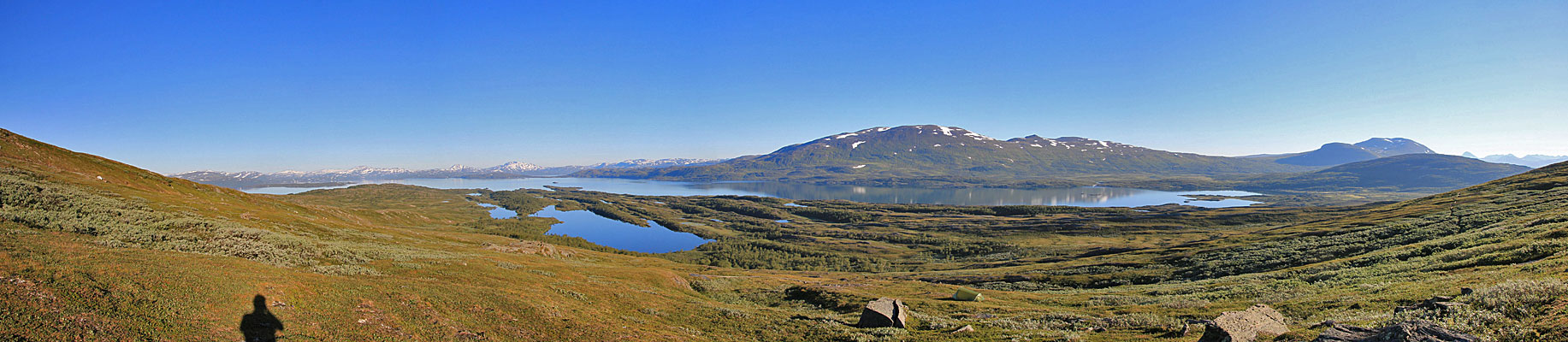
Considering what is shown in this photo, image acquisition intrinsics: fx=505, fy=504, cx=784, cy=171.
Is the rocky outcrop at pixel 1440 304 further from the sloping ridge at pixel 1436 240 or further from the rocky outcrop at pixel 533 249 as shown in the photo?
the rocky outcrop at pixel 533 249

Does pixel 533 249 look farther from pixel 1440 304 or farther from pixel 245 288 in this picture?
pixel 1440 304

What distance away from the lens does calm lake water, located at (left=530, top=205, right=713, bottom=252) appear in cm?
15025

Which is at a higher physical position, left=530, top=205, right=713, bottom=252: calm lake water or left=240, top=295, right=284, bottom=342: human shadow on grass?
left=240, top=295, right=284, bottom=342: human shadow on grass

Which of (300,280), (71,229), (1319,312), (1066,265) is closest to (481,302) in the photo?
(300,280)

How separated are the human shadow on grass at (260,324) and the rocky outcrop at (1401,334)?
27.6m

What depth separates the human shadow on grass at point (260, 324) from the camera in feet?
48.1

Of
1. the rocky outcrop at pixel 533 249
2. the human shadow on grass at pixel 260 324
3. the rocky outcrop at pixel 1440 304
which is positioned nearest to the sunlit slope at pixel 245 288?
the human shadow on grass at pixel 260 324

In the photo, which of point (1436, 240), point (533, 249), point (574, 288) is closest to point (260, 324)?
point (574, 288)

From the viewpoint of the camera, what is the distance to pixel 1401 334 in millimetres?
10102

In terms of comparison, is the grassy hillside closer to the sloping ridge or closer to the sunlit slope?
the sunlit slope

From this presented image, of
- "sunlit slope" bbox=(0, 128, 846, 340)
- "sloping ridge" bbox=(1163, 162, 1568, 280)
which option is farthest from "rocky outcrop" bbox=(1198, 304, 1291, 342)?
"sloping ridge" bbox=(1163, 162, 1568, 280)

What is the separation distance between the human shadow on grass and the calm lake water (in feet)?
421

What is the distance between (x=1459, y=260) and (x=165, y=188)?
129947 mm

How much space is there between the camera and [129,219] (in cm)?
2906
